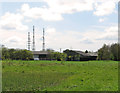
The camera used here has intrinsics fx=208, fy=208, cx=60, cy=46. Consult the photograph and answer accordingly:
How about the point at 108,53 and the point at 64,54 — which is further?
the point at 108,53

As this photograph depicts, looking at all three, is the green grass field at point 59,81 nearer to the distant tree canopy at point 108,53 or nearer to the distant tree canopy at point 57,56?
the distant tree canopy at point 57,56

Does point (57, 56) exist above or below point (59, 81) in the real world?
above

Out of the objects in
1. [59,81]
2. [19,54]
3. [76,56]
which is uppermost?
[19,54]

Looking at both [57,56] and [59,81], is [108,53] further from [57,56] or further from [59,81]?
[59,81]

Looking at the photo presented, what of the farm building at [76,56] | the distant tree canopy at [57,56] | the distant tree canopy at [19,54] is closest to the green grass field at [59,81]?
the distant tree canopy at [19,54]

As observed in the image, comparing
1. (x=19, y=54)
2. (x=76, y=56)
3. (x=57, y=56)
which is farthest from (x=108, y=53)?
(x=19, y=54)

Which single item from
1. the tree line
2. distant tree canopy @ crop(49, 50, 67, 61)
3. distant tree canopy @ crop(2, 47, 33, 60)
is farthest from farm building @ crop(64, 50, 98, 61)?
distant tree canopy @ crop(2, 47, 33, 60)

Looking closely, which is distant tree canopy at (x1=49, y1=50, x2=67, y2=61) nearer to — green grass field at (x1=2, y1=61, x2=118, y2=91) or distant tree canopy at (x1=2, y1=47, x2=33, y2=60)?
distant tree canopy at (x1=2, y1=47, x2=33, y2=60)

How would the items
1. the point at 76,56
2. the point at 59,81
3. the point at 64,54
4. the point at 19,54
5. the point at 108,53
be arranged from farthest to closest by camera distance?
the point at 76,56 < the point at 108,53 < the point at 64,54 < the point at 19,54 < the point at 59,81

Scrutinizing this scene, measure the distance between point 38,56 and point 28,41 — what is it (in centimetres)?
991

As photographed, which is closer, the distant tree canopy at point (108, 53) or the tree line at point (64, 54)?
the tree line at point (64, 54)

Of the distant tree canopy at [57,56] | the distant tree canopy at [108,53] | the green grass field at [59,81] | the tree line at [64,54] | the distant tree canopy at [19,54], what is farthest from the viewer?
the distant tree canopy at [108,53]

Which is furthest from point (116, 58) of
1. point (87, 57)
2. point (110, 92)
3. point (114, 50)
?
point (110, 92)

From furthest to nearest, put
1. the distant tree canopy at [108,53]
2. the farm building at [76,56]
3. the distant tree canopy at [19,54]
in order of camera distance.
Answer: the farm building at [76,56], the distant tree canopy at [108,53], the distant tree canopy at [19,54]
